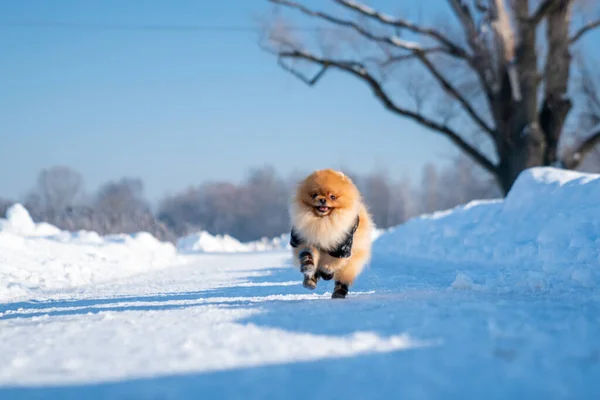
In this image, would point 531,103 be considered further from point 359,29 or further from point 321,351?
point 321,351

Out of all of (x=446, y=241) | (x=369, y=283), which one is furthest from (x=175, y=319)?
(x=446, y=241)

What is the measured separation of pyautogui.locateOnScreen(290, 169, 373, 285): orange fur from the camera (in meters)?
4.98

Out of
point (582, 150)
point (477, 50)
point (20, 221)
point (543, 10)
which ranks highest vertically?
point (543, 10)

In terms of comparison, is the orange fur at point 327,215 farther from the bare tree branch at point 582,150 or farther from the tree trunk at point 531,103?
the bare tree branch at point 582,150

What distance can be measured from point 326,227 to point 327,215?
0.10 m

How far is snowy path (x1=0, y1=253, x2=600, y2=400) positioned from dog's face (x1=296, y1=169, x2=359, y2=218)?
809 millimetres

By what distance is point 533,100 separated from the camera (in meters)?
16.5

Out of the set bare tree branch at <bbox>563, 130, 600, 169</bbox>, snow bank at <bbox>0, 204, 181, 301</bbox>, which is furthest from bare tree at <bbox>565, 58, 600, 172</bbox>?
snow bank at <bbox>0, 204, 181, 301</bbox>

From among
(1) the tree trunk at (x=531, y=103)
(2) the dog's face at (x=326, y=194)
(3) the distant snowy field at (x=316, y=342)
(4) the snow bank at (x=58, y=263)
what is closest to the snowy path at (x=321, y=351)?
(3) the distant snowy field at (x=316, y=342)

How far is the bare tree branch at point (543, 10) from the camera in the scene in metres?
16.2

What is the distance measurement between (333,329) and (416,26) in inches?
610

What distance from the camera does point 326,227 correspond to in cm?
496

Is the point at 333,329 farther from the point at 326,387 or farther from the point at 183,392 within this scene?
the point at 183,392

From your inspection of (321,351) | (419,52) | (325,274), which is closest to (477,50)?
(419,52)
